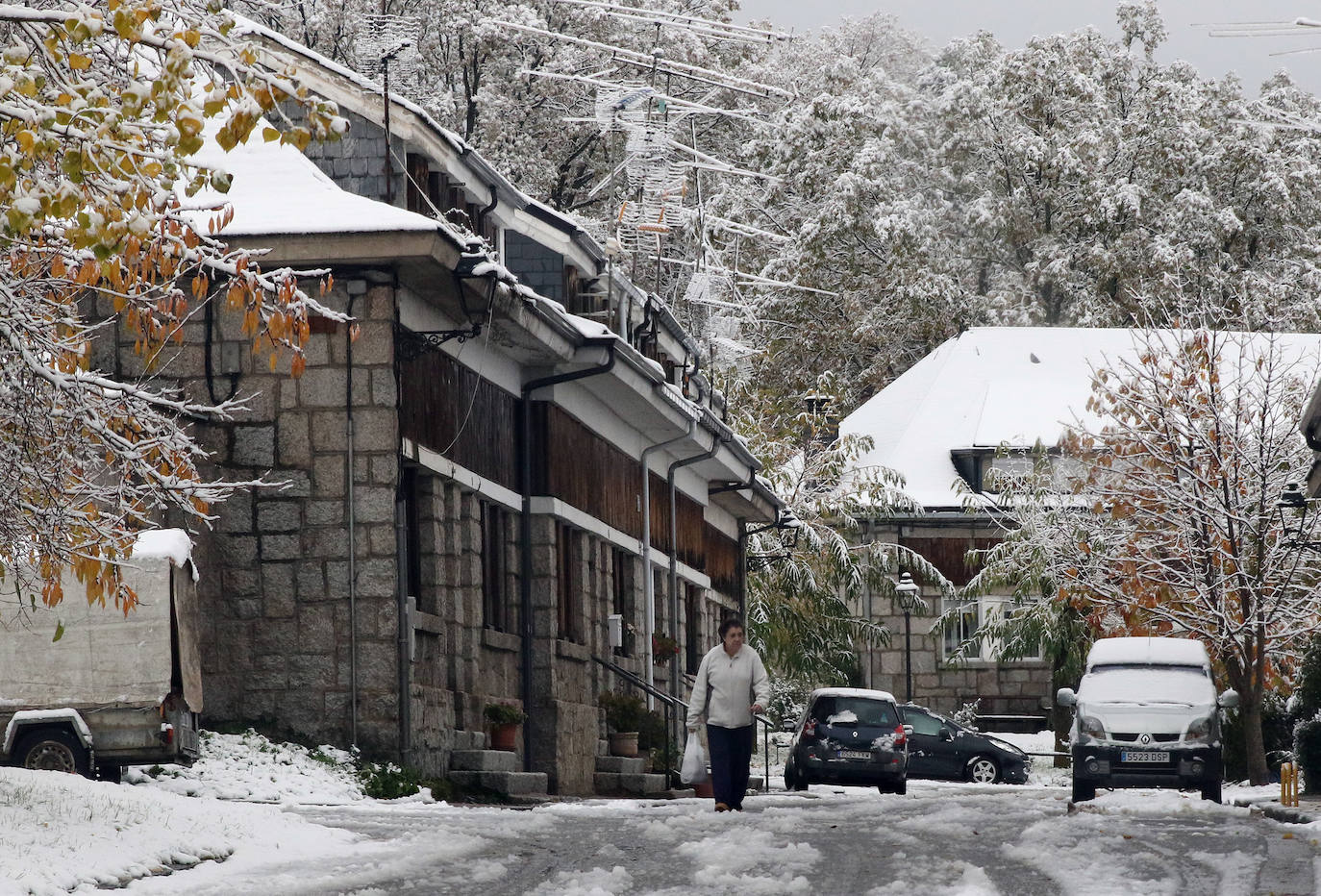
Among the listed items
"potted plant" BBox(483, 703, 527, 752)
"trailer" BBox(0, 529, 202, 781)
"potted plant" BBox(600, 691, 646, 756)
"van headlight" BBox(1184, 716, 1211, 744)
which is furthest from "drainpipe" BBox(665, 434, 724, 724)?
"trailer" BBox(0, 529, 202, 781)

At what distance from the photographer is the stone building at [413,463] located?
831 inches

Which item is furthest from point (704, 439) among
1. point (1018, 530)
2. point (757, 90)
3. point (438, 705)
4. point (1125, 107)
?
point (1125, 107)

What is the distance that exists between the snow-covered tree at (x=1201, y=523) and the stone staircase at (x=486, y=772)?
14033 millimetres

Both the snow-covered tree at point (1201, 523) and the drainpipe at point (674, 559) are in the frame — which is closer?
the drainpipe at point (674, 559)

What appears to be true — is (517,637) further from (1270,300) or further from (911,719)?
(1270,300)

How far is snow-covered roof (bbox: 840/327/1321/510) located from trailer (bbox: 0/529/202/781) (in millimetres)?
34543

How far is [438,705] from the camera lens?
22188 millimetres

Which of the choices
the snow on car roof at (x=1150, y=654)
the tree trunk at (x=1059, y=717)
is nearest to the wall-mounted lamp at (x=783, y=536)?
the tree trunk at (x=1059, y=717)

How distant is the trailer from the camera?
17875mm

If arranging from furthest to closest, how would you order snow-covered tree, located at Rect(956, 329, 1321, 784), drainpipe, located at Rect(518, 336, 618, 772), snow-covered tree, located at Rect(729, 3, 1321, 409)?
snow-covered tree, located at Rect(729, 3, 1321, 409), snow-covered tree, located at Rect(956, 329, 1321, 784), drainpipe, located at Rect(518, 336, 618, 772)

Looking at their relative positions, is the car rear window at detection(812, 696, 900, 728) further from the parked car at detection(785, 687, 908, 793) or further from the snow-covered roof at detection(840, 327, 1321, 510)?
the snow-covered roof at detection(840, 327, 1321, 510)

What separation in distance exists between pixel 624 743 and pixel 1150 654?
7.08 meters

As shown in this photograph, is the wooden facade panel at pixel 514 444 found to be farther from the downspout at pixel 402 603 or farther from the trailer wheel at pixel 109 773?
the trailer wheel at pixel 109 773

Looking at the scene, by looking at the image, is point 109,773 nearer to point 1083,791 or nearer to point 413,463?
point 413,463
